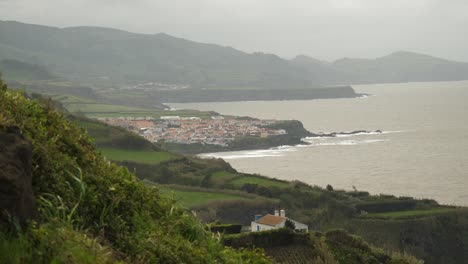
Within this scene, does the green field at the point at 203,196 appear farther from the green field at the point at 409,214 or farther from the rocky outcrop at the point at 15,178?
the rocky outcrop at the point at 15,178

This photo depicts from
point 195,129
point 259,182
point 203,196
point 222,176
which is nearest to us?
point 203,196

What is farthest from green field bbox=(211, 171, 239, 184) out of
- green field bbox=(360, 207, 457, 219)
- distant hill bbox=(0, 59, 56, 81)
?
distant hill bbox=(0, 59, 56, 81)

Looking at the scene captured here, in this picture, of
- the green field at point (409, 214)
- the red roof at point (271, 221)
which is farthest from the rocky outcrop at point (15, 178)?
the green field at point (409, 214)

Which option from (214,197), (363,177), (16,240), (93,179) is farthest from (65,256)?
(363,177)

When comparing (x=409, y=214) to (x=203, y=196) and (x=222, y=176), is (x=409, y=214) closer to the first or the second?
(x=203, y=196)

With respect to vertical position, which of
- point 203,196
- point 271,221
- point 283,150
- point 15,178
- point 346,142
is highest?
point 15,178

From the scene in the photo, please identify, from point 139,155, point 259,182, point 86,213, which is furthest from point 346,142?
point 86,213

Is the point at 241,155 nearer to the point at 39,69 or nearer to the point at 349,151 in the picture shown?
the point at 349,151
